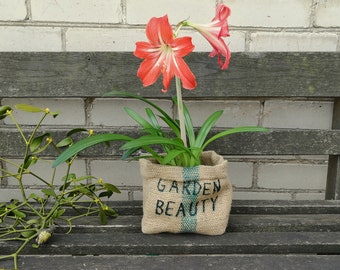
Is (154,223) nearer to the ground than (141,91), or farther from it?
nearer to the ground

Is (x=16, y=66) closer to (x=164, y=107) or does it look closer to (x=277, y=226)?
(x=164, y=107)

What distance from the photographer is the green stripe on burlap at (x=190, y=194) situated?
858mm

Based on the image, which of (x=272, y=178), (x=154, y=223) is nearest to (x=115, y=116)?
(x=154, y=223)

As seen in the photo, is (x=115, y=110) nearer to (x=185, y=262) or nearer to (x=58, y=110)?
(x=58, y=110)

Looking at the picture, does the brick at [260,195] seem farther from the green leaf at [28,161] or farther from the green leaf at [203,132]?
the green leaf at [28,161]

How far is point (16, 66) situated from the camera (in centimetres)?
110

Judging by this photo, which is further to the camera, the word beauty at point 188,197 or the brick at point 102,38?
the brick at point 102,38

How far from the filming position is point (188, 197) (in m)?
0.87

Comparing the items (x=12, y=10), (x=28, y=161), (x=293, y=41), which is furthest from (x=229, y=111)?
(x=12, y=10)

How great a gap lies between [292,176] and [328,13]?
1.83ft

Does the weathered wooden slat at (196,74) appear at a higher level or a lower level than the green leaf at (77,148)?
higher

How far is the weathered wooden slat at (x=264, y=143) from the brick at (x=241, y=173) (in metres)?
0.19

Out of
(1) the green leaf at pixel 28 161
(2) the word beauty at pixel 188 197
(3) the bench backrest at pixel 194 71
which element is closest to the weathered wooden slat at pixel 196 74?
(3) the bench backrest at pixel 194 71

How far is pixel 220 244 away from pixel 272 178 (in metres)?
0.54
